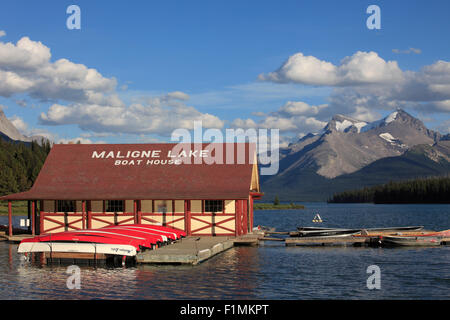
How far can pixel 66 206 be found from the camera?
157 ft

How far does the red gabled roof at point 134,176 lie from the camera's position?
45.8 metres

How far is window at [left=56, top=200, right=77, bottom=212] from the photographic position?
47.8 meters

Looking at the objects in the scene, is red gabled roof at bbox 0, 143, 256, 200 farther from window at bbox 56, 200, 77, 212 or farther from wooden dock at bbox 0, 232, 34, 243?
wooden dock at bbox 0, 232, 34, 243

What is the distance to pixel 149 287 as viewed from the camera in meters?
26.0

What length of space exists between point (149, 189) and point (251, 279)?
20111mm

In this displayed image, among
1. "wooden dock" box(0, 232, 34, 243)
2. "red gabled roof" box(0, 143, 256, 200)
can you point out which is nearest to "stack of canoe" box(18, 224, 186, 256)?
"red gabled roof" box(0, 143, 256, 200)

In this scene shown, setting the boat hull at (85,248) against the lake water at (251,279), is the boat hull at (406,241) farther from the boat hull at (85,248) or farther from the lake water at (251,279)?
the boat hull at (85,248)

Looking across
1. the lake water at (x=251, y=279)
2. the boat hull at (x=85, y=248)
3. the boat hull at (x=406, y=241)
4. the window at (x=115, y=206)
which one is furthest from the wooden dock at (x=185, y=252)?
the boat hull at (x=406, y=241)

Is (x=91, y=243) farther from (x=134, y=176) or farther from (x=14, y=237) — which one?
(x=14, y=237)

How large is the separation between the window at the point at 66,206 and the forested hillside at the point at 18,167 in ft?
324

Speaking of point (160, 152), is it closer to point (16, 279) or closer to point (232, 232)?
point (232, 232)
